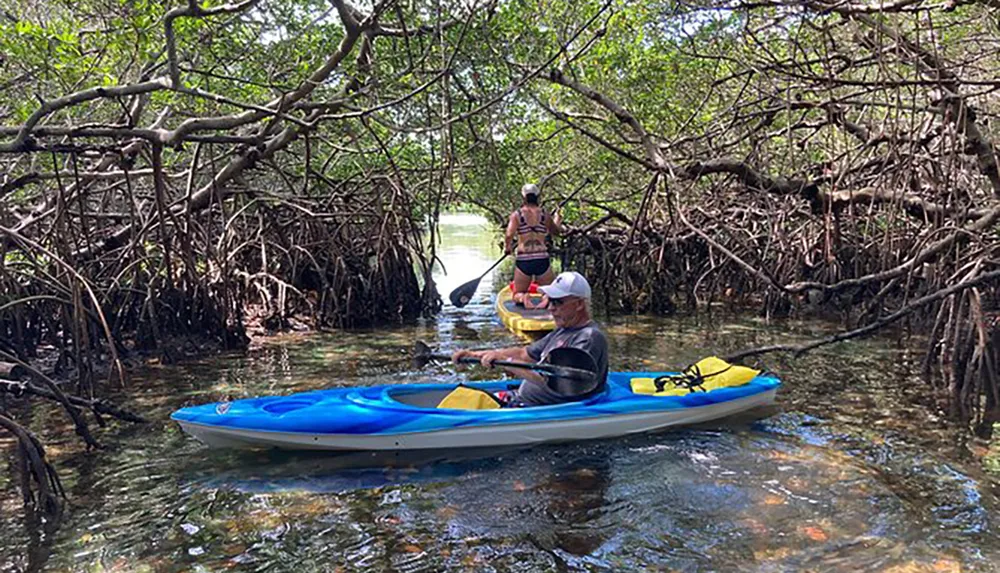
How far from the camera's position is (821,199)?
707 centimetres

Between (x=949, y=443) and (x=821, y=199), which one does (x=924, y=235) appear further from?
(x=949, y=443)

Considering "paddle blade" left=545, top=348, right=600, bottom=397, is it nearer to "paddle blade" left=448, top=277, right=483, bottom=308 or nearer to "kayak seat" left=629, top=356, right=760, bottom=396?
"kayak seat" left=629, top=356, right=760, bottom=396

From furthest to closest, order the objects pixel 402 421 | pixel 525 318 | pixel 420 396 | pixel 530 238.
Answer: pixel 530 238 → pixel 525 318 → pixel 420 396 → pixel 402 421

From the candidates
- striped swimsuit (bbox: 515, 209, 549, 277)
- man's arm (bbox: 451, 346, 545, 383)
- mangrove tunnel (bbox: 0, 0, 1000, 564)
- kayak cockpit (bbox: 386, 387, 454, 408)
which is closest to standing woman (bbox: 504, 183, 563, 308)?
striped swimsuit (bbox: 515, 209, 549, 277)

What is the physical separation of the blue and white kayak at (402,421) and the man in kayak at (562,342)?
19 cm

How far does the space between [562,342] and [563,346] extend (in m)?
0.04

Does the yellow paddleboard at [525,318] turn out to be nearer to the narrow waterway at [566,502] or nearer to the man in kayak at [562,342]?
the man in kayak at [562,342]

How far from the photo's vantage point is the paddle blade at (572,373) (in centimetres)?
482

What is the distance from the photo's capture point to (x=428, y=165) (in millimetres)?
11430

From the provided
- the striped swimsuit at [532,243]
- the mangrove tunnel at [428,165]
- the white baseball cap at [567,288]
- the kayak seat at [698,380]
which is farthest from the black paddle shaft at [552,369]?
the striped swimsuit at [532,243]

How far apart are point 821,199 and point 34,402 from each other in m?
6.37

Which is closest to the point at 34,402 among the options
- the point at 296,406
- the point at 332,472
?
the point at 296,406

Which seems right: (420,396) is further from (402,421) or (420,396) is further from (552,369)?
(552,369)

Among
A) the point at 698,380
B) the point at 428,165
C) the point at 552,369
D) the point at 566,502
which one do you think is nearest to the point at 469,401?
the point at 552,369
